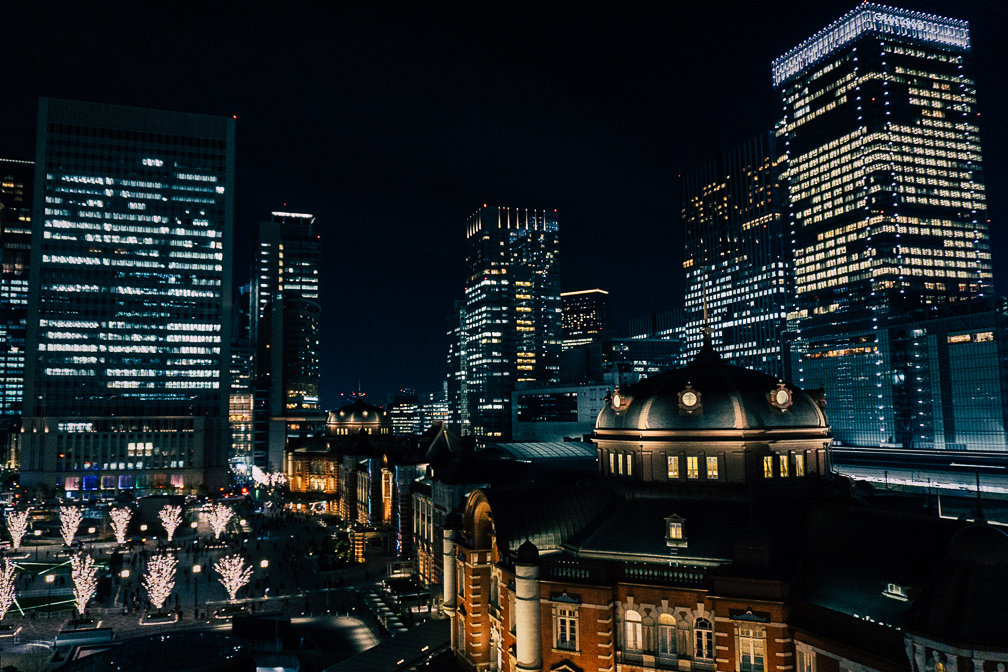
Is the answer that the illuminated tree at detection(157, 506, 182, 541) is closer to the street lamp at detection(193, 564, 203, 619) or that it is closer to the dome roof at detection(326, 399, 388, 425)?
the street lamp at detection(193, 564, 203, 619)

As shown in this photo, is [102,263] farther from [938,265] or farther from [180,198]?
[938,265]

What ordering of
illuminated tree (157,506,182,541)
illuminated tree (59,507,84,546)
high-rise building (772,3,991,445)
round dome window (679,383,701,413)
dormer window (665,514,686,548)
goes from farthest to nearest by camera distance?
high-rise building (772,3,991,445)
illuminated tree (157,506,182,541)
illuminated tree (59,507,84,546)
round dome window (679,383,701,413)
dormer window (665,514,686,548)

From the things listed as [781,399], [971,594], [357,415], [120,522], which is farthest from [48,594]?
[357,415]

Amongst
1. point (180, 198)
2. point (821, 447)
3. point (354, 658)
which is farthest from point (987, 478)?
point (180, 198)

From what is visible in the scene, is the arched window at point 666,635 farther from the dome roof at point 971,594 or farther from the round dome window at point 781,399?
the dome roof at point 971,594

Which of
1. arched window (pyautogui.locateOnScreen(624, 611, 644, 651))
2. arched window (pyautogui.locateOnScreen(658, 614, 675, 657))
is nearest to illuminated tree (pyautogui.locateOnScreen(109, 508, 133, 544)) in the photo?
arched window (pyautogui.locateOnScreen(624, 611, 644, 651))

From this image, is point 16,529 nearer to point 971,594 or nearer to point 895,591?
point 895,591

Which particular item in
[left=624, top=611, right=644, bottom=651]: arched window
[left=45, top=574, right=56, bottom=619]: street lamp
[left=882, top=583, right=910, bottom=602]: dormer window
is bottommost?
[left=45, top=574, right=56, bottom=619]: street lamp
